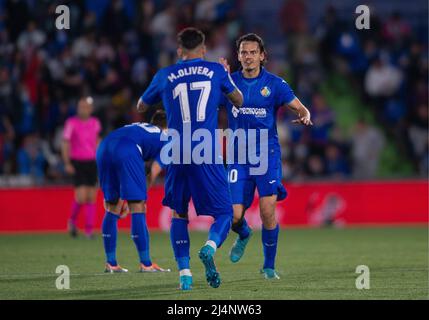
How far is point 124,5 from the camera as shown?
22.6 m

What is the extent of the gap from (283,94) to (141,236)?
2230 millimetres

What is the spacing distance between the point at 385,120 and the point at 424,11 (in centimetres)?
298

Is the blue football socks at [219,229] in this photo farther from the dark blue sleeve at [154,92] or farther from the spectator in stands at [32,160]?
the spectator in stands at [32,160]

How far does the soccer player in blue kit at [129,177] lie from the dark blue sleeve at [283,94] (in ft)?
4.81

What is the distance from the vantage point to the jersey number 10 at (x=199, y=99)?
9.23 meters

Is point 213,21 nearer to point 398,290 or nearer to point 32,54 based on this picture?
point 32,54

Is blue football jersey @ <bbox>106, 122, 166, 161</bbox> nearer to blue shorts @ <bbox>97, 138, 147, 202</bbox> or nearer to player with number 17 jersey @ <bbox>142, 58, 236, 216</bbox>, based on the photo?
blue shorts @ <bbox>97, 138, 147, 202</bbox>

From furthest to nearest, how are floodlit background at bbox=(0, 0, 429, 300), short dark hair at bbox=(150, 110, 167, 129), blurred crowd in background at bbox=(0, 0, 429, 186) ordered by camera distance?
blurred crowd in background at bbox=(0, 0, 429, 186) → floodlit background at bbox=(0, 0, 429, 300) → short dark hair at bbox=(150, 110, 167, 129)

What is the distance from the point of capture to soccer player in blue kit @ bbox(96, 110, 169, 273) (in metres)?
11.5

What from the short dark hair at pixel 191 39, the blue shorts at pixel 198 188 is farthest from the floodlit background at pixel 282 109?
the short dark hair at pixel 191 39

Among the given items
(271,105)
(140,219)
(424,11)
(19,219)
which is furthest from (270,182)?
(424,11)

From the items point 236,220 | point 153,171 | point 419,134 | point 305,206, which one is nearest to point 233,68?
point 305,206

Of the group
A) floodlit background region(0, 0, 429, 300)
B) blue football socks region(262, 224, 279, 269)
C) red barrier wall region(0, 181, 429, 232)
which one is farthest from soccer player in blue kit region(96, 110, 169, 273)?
red barrier wall region(0, 181, 429, 232)

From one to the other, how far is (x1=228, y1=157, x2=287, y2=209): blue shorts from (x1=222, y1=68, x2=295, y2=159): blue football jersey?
22cm
